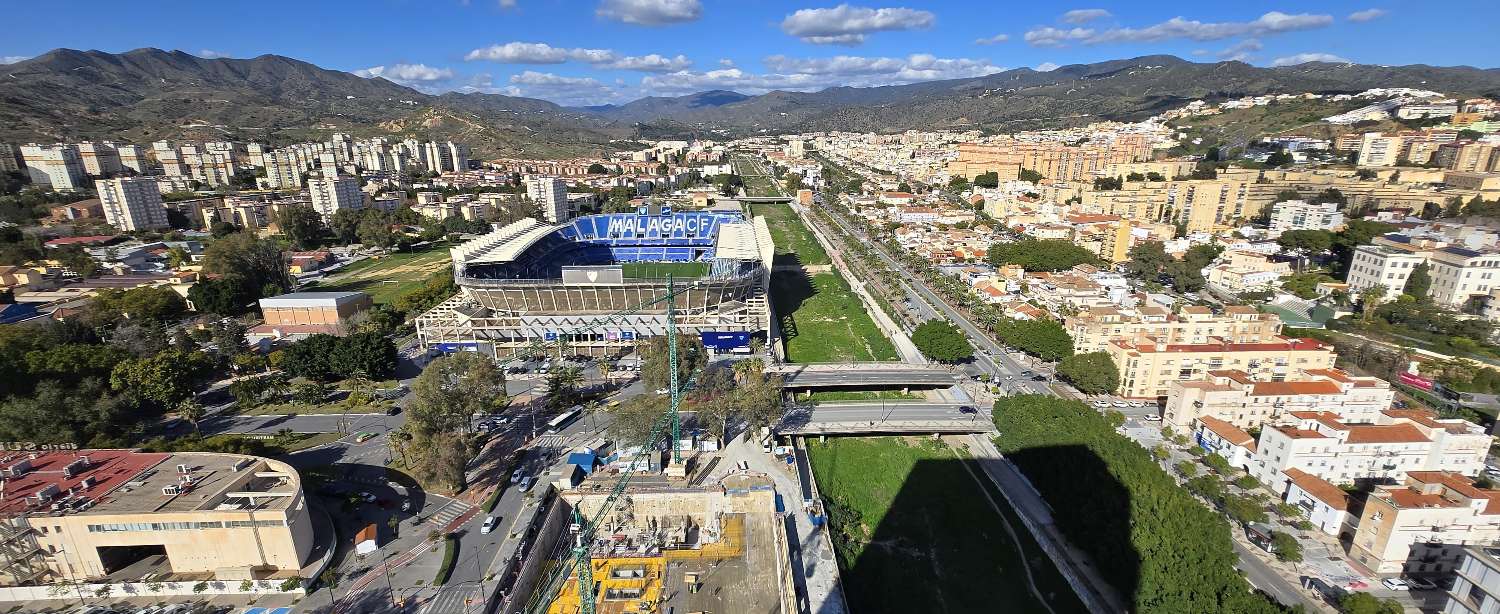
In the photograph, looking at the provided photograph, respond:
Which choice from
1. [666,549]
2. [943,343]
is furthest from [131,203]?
[943,343]

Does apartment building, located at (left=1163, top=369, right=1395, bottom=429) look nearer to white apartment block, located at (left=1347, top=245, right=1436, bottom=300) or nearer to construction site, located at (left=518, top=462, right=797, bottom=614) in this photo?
construction site, located at (left=518, top=462, right=797, bottom=614)

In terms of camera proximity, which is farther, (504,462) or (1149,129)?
(1149,129)

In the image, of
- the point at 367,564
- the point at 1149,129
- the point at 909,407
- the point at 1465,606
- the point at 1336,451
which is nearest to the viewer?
the point at 1465,606

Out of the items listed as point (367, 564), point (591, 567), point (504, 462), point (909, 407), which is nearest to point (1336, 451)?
point (909, 407)

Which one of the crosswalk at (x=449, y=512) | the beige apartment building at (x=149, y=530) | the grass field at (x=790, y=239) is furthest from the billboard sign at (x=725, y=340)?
the grass field at (x=790, y=239)

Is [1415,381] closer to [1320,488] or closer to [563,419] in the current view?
[1320,488]

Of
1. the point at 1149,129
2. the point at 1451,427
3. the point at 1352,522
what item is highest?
the point at 1149,129

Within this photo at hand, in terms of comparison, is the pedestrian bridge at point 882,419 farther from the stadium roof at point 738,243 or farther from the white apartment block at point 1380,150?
the white apartment block at point 1380,150

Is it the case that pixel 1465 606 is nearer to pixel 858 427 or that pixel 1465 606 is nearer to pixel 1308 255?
pixel 858 427
